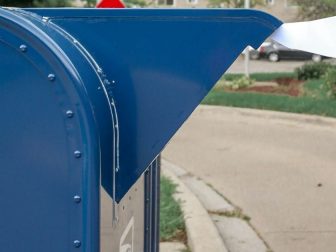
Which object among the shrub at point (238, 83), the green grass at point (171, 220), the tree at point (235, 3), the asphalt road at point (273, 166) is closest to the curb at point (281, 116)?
the asphalt road at point (273, 166)

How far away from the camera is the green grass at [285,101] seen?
13.6 m

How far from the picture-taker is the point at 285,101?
48.4ft

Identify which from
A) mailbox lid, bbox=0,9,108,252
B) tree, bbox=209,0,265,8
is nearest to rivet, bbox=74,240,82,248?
mailbox lid, bbox=0,9,108,252

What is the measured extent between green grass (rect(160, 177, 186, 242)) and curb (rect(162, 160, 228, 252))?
63 mm

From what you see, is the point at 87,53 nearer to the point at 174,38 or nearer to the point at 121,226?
the point at 174,38

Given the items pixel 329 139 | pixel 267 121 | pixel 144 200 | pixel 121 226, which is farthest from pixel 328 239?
pixel 267 121

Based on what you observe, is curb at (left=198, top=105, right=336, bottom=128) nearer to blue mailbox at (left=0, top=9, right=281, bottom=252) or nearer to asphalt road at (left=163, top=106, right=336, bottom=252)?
asphalt road at (left=163, top=106, right=336, bottom=252)

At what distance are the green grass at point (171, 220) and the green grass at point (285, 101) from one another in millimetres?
6806

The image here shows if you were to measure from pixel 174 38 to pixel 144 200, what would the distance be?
101cm

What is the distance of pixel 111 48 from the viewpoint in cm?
211

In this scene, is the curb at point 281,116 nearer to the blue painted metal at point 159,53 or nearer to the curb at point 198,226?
the curb at point 198,226

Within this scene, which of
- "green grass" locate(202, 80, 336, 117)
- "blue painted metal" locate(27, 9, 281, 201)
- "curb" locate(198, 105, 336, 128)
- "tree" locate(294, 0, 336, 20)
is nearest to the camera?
"blue painted metal" locate(27, 9, 281, 201)

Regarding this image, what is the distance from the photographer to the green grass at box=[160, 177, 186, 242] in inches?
228

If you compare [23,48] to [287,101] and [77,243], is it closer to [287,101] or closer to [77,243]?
[77,243]
